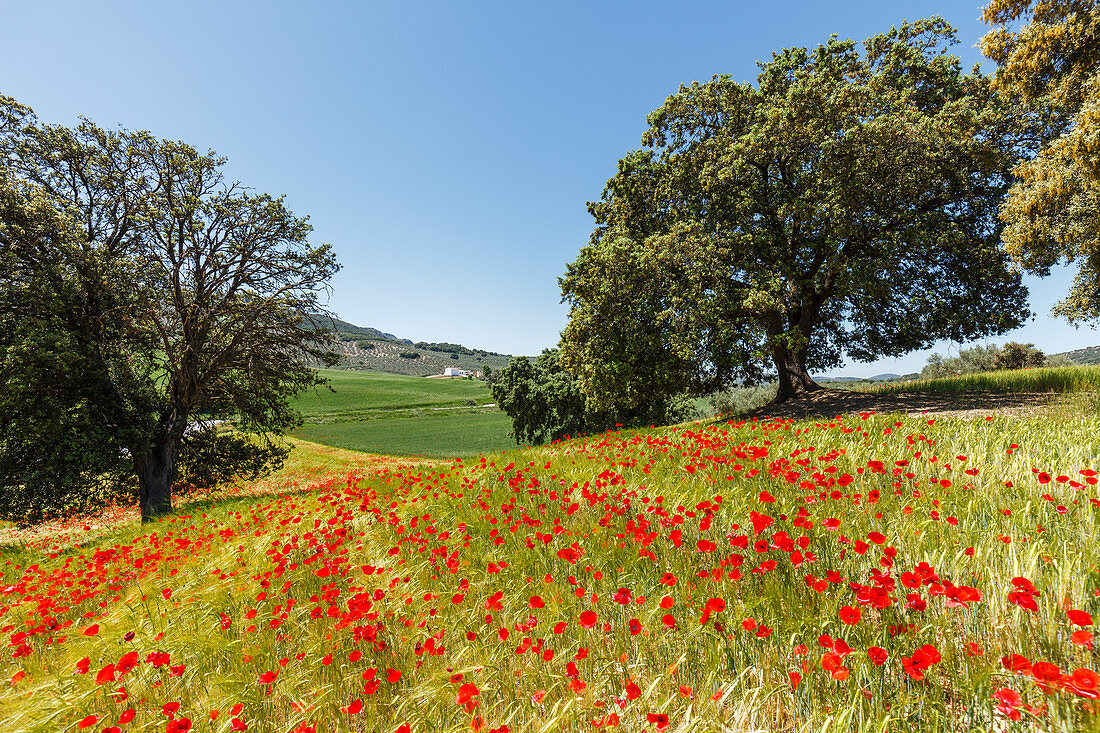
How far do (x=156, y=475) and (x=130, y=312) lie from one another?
18.7 feet

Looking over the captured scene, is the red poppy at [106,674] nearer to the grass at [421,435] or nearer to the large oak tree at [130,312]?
the large oak tree at [130,312]

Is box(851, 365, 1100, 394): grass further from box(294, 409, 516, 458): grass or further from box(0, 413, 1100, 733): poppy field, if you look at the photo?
box(294, 409, 516, 458): grass

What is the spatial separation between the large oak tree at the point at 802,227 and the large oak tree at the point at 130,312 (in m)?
11.5

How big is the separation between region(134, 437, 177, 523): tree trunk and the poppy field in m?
10.7

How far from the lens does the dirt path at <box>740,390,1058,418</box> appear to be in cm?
1029

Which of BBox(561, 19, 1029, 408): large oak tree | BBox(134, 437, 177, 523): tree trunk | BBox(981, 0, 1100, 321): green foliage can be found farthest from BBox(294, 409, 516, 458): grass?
BBox(981, 0, 1100, 321): green foliage

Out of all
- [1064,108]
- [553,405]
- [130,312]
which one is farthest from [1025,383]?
[130,312]

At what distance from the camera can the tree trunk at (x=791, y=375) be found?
18.1 m

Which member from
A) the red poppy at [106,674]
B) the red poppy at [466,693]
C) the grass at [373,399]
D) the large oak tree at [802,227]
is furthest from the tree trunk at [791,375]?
the grass at [373,399]

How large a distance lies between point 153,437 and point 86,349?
3423 millimetres

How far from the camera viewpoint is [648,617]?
102 inches

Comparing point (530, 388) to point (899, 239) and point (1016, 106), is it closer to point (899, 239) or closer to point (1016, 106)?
point (899, 239)

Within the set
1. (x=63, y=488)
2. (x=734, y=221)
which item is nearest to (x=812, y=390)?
(x=734, y=221)

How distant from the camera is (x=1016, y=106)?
13.5m
